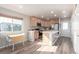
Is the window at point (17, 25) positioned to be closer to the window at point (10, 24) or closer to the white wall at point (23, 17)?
the window at point (10, 24)

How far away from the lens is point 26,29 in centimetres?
929

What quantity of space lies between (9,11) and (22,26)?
2.10 m

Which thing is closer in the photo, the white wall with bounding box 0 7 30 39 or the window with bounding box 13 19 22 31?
the white wall with bounding box 0 7 30 39

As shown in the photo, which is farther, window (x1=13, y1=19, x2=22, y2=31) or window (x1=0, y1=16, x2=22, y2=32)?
window (x1=13, y1=19, x2=22, y2=31)

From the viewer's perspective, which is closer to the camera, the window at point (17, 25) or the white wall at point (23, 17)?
the white wall at point (23, 17)

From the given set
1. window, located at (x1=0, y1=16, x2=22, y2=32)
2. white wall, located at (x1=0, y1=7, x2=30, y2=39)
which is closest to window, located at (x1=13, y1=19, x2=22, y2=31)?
window, located at (x1=0, y1=16, x2=22, y2=32)

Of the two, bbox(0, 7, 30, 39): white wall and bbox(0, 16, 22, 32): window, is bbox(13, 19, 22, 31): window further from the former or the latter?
bbox(0, 7, 30, 39): white wall

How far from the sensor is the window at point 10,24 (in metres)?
Result: 6.40

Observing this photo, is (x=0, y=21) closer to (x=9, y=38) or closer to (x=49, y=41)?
(x=9, y=38)

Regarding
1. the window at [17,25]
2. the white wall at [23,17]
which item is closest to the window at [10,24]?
the window at [17,25]

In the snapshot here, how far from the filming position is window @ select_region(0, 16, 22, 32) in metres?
6.40

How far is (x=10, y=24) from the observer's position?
7.22 m

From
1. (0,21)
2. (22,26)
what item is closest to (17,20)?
(22,26)
